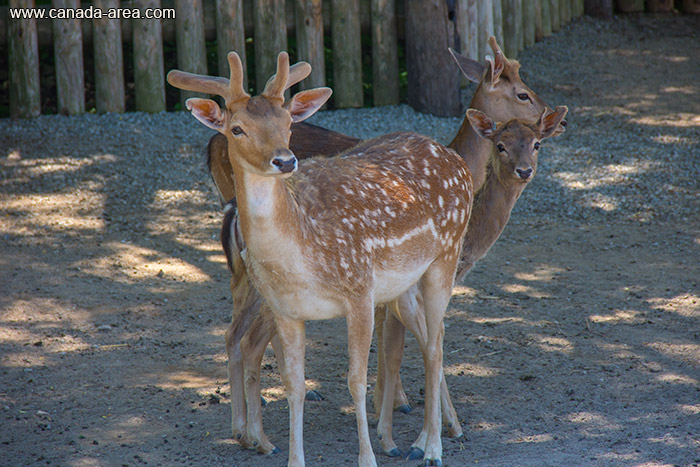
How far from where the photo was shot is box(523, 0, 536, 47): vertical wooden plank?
39.5ft

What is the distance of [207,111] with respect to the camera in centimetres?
446

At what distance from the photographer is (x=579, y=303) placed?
7.31m

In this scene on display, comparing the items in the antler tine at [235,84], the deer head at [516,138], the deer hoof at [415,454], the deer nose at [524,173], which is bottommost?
the deer hoof at [415,454]

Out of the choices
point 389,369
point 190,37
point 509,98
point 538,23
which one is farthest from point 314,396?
point 538,23

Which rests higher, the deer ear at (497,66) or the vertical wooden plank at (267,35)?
the vertical wooden plank at (267,35)

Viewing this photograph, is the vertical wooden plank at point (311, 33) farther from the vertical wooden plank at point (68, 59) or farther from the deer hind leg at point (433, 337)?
the deer hind leg at point (433, 337)

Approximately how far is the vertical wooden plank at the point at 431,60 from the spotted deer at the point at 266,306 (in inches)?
130

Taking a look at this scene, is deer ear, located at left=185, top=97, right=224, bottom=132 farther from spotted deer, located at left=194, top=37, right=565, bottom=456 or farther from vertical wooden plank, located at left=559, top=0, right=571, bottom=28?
vertical wooden plank, located at left=559, top=0, right=571, bottom=28

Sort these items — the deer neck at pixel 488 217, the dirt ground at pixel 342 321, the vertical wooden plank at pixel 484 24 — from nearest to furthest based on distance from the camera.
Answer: the dirt ground at pixel 342 321
the deer neck at pixel 488 217
the vertical wooden plank at pixel 484 24

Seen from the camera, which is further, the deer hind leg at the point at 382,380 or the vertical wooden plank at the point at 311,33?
the vertical wooden plank at the point at 311,33

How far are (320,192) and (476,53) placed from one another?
6.39 metres

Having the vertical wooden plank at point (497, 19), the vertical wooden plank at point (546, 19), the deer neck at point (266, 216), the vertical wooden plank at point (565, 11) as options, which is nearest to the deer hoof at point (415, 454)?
the deer neck at point (266, 216)

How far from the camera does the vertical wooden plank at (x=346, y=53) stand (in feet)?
34.4

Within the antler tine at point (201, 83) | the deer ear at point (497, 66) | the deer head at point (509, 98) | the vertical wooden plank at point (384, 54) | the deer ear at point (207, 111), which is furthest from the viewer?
the vertical wooden plank at point (384, 54)
